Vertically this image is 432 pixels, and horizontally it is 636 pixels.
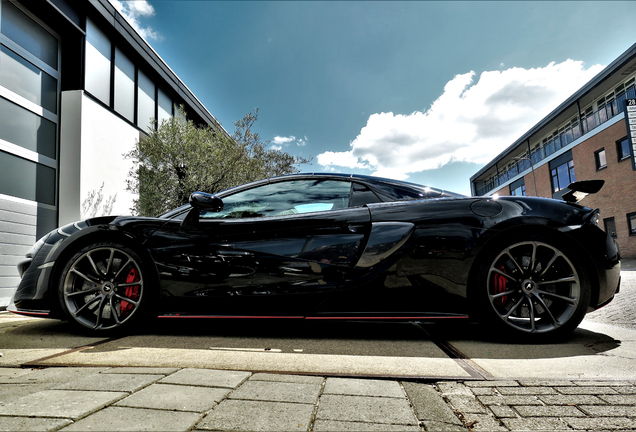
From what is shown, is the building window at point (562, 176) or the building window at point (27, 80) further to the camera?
the building window at point (562, 176)

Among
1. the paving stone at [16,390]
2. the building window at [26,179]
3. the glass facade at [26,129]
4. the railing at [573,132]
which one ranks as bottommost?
the paving stone at [16,390]

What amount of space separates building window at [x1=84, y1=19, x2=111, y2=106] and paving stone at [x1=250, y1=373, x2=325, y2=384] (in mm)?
11470

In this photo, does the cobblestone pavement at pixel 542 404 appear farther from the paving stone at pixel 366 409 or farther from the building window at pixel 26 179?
the building window at pixel 26 179

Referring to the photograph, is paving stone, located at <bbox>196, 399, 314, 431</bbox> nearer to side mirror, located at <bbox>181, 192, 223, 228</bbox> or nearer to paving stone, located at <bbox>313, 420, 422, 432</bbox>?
paving stone, located at <bbox>313, 420, 422, 432</bbox>

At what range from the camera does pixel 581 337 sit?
8.00 feet

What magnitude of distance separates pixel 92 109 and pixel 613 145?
81.1 ft

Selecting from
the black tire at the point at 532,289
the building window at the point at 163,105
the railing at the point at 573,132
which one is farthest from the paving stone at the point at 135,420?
the railing at the point at 573,132

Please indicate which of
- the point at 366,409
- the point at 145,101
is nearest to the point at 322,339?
the point at 366,409

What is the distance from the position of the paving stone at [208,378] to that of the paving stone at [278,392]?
0.07m

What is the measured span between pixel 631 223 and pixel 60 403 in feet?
83.5

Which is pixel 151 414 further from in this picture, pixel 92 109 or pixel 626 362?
pixel 92 109

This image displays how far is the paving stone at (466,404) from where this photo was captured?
124 centimetres

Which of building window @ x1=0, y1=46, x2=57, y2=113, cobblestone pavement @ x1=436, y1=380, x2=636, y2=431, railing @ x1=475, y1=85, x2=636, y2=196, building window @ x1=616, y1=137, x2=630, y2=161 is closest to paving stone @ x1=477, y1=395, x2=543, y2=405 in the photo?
cobblestone pavement @ x1=436, y1=380, x2=636, y2=431

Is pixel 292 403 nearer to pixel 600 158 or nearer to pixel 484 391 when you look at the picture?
pixel 484 391
